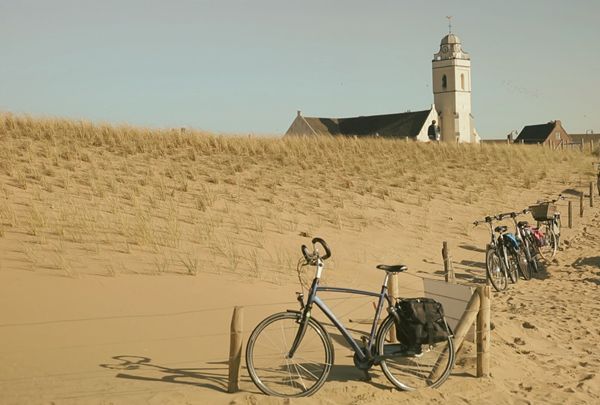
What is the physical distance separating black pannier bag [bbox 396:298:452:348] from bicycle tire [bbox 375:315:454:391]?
0.38 feet

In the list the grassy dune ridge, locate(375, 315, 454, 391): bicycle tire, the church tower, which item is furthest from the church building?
locate(375, 315, 454, 391): bicycle tire

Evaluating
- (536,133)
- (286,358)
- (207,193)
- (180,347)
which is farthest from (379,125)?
(286,358)

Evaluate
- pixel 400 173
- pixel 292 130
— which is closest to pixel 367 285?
pixel 400 173

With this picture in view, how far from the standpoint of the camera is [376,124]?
83.1 meters

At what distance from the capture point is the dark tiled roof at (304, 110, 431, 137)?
264ft

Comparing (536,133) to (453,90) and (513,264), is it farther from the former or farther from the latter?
(513,264)

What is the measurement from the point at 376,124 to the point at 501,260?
71.9 meters

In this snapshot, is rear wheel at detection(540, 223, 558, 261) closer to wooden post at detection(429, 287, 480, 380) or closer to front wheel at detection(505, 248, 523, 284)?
front wheel at detection(505, 248, 523, 284)

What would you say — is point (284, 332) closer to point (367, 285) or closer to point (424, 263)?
point (367, 285)

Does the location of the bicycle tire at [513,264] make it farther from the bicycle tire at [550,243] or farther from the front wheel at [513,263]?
the bicycle tire at [550,243]

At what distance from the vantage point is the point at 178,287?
9.65 metres

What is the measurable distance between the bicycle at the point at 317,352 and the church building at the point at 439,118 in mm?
66628

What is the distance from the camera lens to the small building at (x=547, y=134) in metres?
97.4

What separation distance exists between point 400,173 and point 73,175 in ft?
42.8
